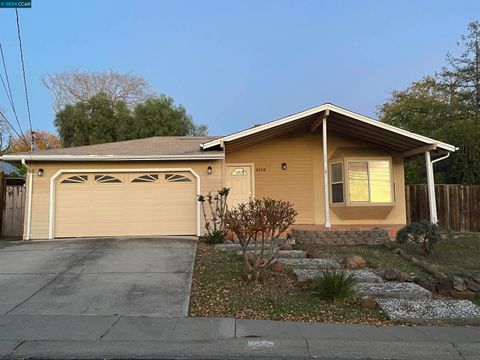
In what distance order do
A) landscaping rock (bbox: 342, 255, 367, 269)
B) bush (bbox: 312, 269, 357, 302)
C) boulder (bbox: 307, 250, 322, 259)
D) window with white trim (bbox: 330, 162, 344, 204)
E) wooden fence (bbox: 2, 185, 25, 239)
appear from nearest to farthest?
bush (bbox: 312, 269, 357, 302)
landscaping rock (bbox: 342, 255, 367, 269)
boulder (bbox: 307, 250, 322, 259)
window with white trim (bbox: 330, 162, 344, 204)
wooden fence (bbox: 2, 185, 25, 239)

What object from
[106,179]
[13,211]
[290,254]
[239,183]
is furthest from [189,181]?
[13,211]

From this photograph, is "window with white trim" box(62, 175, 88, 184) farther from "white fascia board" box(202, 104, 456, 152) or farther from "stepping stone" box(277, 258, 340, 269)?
"stepping stone" box(277, 258, 340, 269)

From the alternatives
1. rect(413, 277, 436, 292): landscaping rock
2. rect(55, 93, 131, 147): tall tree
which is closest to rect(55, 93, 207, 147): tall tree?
rect(55, 93, 131, 147): tall tree

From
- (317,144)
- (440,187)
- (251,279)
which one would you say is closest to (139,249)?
(251,279)

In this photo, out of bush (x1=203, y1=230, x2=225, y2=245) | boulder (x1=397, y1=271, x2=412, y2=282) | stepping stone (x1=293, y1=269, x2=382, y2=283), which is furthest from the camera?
bush (x1=203, y1=230, x2=225, y2=245)

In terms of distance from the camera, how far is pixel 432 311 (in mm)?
6930

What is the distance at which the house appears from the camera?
13.6m

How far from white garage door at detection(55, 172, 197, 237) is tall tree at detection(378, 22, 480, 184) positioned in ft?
42.1

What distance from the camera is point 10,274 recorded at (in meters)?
8.95

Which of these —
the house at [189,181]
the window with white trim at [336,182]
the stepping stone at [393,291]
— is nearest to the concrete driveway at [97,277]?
the house at [189,181]

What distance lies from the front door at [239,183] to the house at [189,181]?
0.05 meters

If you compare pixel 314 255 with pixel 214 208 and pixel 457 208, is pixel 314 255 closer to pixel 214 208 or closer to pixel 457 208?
pixel 214 208

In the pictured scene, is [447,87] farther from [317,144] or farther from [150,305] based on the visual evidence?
[150,305]

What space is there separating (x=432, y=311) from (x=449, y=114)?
22789 millimetres
